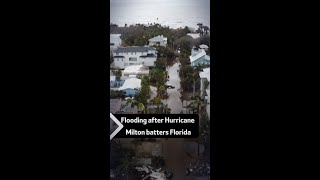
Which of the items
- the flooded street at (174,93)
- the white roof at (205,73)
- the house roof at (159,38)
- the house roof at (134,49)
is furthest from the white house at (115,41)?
the white roof at (205,73)

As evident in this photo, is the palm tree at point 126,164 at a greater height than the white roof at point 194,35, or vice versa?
the white roof at point 194,35

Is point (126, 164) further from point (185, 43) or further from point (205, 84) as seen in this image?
point (185, 43)

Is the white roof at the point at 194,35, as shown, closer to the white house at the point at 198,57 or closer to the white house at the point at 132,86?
the white house at the point at 198,57
